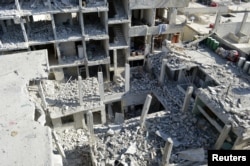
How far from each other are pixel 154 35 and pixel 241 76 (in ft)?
37.8

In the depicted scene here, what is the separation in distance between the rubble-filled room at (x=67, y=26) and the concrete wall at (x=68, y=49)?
161 centimetres

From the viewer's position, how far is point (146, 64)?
30172 mm

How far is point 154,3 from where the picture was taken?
2575cm

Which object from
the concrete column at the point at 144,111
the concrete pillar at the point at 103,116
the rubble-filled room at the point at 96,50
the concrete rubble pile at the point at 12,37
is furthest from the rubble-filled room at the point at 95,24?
the concrete column at the point at 144,111

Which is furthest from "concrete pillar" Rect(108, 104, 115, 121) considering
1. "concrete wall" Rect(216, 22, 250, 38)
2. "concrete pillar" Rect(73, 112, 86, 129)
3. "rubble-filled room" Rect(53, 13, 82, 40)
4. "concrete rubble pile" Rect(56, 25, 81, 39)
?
"concrete wall" Rect(216, 22, 250, 38)

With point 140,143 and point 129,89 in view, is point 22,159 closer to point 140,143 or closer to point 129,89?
point 140,143

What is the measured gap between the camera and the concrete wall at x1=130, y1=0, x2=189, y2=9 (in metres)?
25.3

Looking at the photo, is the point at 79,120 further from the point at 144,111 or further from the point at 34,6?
the point at 34,6

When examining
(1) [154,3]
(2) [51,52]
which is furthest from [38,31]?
(1) [154,3]

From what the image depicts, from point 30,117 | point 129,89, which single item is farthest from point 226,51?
point 30,117

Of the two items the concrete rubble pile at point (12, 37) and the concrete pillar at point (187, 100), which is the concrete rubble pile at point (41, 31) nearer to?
the concrete rubble pile at point (12, 37)

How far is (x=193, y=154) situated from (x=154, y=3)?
16.6 metres

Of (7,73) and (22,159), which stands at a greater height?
(7,73)

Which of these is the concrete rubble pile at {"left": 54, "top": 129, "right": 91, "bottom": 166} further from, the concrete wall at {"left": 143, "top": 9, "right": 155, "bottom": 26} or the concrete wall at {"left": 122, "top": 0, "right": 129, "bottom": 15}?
the concrete wall at {"left": 143, "top": 9, "right": 155, "bottom": 26}
